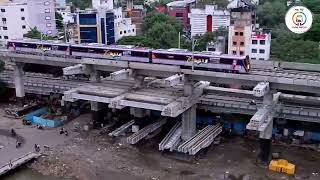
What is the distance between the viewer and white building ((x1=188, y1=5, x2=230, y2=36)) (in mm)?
75812

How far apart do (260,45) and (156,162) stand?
3429 cm

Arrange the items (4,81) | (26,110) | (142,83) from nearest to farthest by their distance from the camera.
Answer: (142,83) < (26,110) < (4,81)

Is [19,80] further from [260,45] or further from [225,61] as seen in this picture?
[260,45]

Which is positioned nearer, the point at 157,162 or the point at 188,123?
the point at 157,162

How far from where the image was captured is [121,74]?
121 ft

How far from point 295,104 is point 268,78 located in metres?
6.67

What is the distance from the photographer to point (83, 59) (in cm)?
4028

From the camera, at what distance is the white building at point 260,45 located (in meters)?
60.7

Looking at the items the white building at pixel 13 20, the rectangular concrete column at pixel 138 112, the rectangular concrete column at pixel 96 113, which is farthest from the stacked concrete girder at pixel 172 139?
the white building at pixel 13 20

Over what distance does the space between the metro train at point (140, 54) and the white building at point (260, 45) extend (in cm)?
2638

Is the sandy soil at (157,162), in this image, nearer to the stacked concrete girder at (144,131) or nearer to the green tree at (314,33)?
the stacked concrete girder at (144,131)

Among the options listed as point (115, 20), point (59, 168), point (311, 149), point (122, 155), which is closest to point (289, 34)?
point (115, 20)

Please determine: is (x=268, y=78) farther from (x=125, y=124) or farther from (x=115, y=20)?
(x=115, y=20)

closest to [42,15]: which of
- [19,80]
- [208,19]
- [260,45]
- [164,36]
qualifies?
[164,36]
